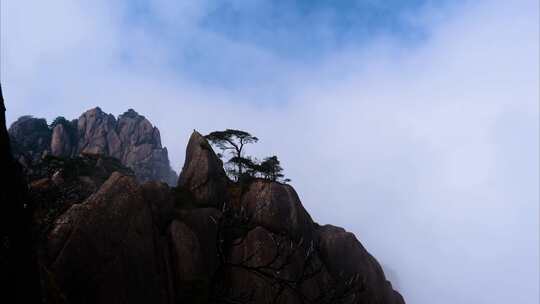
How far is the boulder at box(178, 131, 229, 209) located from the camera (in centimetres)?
2942

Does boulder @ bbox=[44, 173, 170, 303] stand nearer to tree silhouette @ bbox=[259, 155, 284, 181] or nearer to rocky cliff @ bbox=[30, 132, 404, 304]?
rocky cliff @ bbox=[30, 132, 404, 304]

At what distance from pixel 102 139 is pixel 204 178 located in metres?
64.7

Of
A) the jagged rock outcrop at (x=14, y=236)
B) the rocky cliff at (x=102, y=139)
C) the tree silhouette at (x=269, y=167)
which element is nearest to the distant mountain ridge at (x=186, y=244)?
the jagged rock outcrop at (x=14, y=236)

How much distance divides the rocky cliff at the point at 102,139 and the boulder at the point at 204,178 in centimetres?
4969

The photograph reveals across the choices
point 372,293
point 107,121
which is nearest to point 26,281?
point 372,293

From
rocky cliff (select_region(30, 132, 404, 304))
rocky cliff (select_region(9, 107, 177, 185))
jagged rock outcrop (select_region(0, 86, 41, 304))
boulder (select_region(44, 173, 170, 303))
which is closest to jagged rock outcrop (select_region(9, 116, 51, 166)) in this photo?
rocky cliff (select_region(9, 107, 177, 185))

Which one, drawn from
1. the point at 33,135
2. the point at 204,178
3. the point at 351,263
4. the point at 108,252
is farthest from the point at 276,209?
the point at 33,135

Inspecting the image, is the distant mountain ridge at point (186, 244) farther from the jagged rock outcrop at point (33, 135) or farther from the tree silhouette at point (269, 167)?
the jagged rock outcrop at point (33, 135)

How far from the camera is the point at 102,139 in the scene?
8312cm

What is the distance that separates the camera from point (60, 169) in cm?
4091

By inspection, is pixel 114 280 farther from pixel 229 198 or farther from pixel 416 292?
pixel 416 292

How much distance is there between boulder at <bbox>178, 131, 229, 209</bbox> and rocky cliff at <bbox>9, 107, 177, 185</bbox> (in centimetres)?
4969

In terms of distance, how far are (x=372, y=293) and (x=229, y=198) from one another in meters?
15.4

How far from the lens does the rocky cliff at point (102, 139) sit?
77.8 metres
